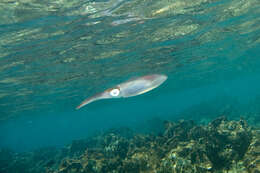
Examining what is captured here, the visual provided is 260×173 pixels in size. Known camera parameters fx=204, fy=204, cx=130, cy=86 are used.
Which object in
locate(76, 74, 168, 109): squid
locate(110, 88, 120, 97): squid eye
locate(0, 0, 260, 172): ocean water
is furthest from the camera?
locate(0, 0, 260, 172): ocean water

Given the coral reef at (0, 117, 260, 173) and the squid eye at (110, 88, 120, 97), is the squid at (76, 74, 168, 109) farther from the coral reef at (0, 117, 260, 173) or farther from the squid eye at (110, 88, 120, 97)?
the coral reef at (0, 117, 260, 173)

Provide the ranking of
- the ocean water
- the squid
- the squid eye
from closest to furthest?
the squid, the squid eye, the ocean water

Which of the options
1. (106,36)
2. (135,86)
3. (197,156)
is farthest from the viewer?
(106,36)

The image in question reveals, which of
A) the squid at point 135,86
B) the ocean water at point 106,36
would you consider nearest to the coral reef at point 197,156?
the squid at point 135,86

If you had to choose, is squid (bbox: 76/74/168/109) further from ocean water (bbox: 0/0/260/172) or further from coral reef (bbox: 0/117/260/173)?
ocean water (bbox: 0/0/260/172)

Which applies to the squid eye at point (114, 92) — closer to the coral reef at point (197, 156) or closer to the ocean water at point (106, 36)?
the coral reef at point (197, 156)

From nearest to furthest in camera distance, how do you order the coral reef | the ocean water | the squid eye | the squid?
1. the squid
2. the squid eye
3. the coral reef
4. the ocean water

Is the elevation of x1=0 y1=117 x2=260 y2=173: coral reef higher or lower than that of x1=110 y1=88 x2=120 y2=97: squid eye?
lower

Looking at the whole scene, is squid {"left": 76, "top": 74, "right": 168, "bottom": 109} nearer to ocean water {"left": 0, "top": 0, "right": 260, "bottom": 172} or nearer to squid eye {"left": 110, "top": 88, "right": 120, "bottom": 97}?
squid eye {"left": 110, "top": 88, "right": 120, "bottom": 97}

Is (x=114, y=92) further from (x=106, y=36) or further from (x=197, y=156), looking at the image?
(x=106, y=36)

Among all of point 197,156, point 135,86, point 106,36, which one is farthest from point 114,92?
point 106,36

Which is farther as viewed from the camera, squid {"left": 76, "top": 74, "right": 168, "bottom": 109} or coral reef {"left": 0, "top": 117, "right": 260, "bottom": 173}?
coral reef {"left": 0, "top": 117, "right": 260, "bottom": 173}

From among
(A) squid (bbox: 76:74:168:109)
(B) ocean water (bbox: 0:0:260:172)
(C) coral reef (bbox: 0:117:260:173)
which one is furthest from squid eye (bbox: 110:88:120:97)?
(B) ocean water (bbox: 0:0:260:172)

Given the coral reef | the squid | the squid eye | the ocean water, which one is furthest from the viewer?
the ocean water
